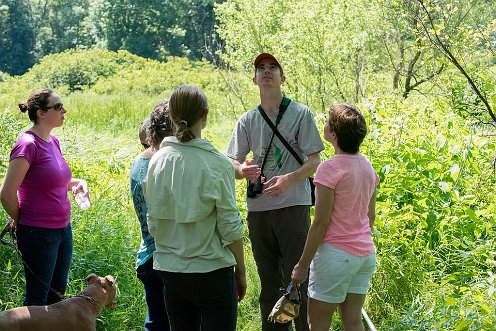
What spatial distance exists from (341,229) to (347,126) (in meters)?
0.47

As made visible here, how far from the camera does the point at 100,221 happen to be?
230 inches

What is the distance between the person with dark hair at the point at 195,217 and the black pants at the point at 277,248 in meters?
0.95

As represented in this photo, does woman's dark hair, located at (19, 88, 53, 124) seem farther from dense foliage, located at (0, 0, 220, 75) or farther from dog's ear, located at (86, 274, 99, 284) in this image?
dense foliage, located at (0, 0, 220, 75)

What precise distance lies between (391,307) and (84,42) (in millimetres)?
71382

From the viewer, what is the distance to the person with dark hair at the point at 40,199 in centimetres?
375

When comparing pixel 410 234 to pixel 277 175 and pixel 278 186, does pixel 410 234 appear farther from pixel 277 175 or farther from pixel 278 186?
pixel 278 186

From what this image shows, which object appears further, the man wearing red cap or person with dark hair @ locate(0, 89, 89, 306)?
the man wearing red cap

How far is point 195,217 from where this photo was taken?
9.41 ft

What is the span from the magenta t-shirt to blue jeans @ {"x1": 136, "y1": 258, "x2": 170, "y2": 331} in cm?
60

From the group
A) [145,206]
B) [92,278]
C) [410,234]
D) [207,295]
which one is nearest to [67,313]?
[92,278]

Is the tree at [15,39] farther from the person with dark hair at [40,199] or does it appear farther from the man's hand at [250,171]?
the man's hand at [250,171]

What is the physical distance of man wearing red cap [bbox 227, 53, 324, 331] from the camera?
390 centimetres

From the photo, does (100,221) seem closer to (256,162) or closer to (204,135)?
(256,162)

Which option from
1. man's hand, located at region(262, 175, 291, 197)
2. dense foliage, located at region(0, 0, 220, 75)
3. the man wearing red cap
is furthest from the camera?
dense foliage, located at region(0, 0, 220, 75)
